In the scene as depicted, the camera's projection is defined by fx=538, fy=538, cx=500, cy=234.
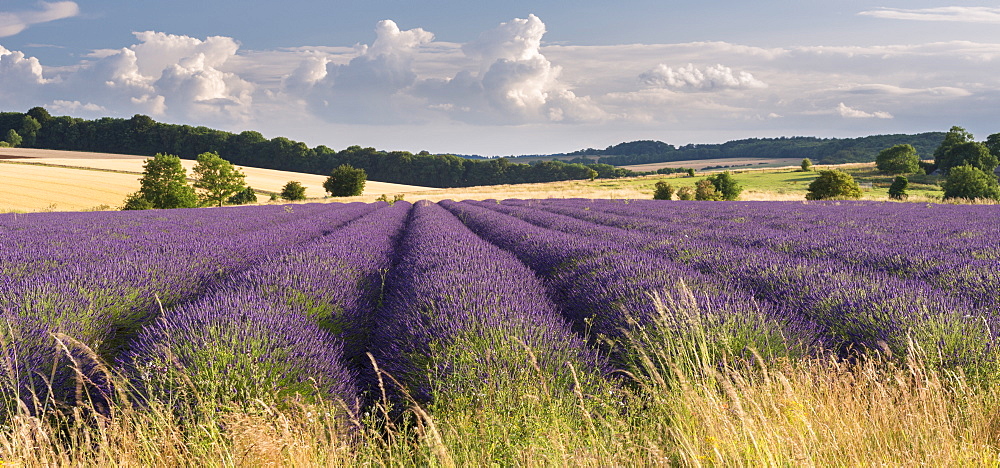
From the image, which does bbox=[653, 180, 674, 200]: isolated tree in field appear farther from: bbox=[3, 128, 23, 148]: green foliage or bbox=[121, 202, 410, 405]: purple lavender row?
bbox=[3, 128, 23, 148]: green foliage

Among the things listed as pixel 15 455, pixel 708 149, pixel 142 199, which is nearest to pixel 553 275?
pixel 15 455

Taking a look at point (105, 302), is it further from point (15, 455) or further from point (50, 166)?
point (50, 166)

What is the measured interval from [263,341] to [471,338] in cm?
119

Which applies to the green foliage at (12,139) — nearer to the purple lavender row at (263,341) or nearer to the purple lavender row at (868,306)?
the purple lavender row at (263,341)

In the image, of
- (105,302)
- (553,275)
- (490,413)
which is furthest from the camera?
(553,275)

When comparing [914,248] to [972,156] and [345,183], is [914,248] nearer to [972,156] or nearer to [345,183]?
[345,183]

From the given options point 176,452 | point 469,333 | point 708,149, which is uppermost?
point 708,149

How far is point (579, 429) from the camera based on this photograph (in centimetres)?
249

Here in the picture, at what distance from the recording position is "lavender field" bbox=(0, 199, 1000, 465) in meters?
2.61

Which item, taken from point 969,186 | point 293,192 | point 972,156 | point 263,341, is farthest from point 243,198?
point 972,156

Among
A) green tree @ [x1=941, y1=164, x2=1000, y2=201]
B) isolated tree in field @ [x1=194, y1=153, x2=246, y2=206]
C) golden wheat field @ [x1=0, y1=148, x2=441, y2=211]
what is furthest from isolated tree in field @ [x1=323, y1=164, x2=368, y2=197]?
green tree @ [x1=941, y1=164, x2=1000, y2=201]

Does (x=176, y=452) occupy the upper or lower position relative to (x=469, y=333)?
lower

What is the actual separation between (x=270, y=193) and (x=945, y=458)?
63.2 m

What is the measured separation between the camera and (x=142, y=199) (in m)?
40.6
